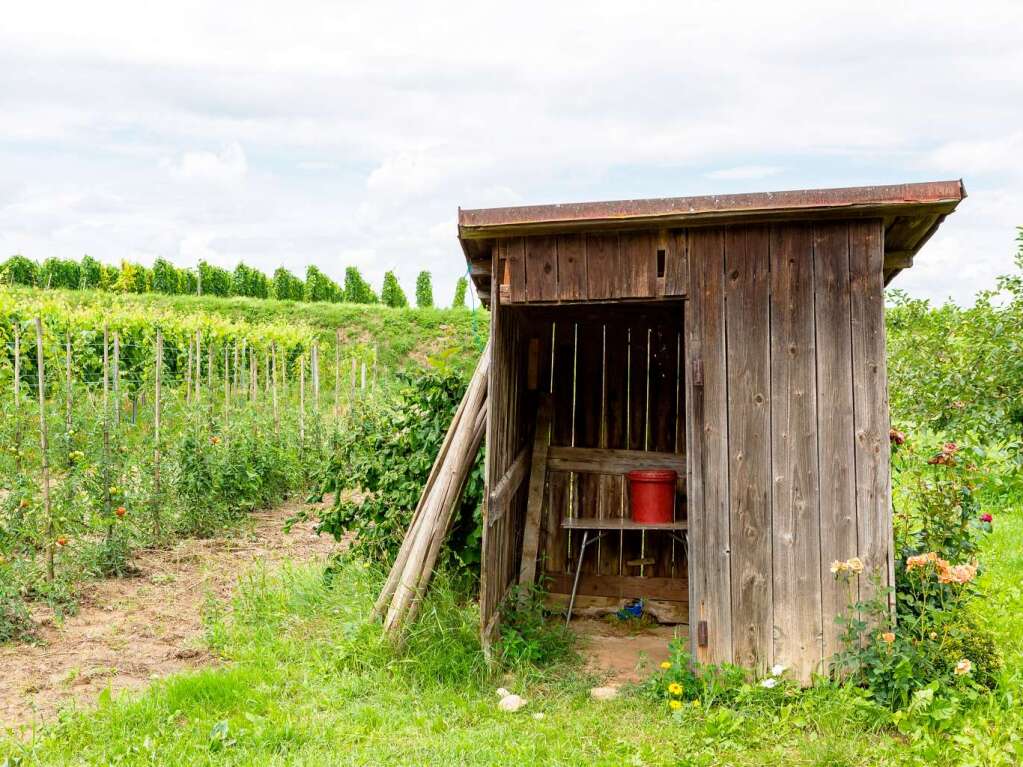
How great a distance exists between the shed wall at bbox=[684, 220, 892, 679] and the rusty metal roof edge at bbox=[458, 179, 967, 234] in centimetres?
29

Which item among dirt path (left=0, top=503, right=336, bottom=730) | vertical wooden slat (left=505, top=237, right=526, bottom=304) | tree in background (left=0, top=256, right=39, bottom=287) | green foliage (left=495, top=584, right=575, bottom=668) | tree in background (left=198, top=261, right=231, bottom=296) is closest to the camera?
vertical wooden slat (left=505, top=237, right=526, bottom=304)

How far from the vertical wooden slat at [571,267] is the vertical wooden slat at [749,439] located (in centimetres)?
74

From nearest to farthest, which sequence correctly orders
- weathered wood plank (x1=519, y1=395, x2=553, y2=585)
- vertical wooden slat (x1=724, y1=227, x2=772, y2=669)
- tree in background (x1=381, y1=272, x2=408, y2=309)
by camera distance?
1. vertical wooden slat (x1=724, y1=227, x2=772, y2=669)
2. weathered wood plank (x1=519, y1=395, x2=553, y2=585)
3. tree in background (x1=381, y1=272, x2=408, y2=309)

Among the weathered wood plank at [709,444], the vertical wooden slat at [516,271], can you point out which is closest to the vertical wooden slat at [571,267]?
the vertical wooden slat at [516,271]

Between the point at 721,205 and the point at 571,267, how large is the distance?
83 centimetres

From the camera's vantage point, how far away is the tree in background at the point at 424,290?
119 ft

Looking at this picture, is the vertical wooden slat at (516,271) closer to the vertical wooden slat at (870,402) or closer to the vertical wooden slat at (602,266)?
the vertical wooden slat at (602,266)

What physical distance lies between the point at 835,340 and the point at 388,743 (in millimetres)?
2949

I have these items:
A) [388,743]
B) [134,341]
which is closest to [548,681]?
[388,743]

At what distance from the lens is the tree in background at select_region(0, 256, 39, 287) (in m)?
29.9

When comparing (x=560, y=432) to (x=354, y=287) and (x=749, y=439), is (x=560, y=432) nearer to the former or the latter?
(x=749, y=439)

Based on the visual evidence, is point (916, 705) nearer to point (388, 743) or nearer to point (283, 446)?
point (388, 743)

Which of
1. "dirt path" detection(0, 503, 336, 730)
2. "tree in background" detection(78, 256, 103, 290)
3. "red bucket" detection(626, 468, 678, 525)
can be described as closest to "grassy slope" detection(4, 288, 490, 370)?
"tree in background" detection(78, 256, 103, 290)

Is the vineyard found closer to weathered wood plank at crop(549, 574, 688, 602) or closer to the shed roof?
weathered wood plank at crop(549, 574, 688, 602)
